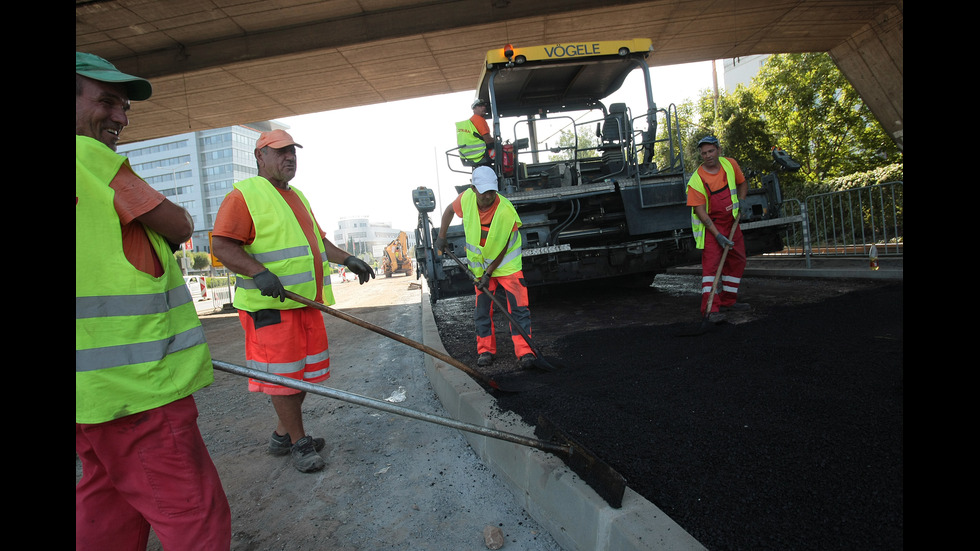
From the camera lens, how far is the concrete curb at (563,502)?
1.50m

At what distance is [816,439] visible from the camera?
2016 millimetres

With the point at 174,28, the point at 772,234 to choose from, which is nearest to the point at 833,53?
the point at 772,234

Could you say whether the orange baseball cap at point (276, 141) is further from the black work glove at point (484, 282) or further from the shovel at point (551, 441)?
the black work glove at point (484, 282)

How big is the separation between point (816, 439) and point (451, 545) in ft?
5.04

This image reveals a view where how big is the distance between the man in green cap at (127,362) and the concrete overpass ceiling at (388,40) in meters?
8.49

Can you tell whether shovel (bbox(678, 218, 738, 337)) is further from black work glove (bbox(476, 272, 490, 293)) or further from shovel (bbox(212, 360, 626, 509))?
shovel (bbox(212, 360, 626, 509))

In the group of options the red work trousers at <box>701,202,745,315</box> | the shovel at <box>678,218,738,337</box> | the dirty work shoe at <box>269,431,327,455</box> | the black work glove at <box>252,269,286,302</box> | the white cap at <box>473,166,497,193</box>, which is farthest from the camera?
the red work trousers at <box>701,202,745,315</box>

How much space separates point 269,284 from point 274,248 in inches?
11.3

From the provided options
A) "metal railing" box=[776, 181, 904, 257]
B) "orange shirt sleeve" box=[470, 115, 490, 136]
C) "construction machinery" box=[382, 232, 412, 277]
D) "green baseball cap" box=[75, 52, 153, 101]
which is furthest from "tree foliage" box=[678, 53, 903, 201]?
"construction machinery" box=[382, 232, 412, 277]

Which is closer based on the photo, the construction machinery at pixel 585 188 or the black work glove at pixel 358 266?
the black work glove at pixel 358 266


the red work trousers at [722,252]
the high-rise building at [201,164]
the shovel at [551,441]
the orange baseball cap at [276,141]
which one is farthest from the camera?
the high-rise building at [201,164]

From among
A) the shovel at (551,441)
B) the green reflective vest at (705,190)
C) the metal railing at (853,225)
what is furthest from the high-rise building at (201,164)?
the shovel at (551,441)

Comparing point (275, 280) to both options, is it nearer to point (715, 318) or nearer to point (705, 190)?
point (715, 318)

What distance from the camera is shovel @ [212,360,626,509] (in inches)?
67.2
